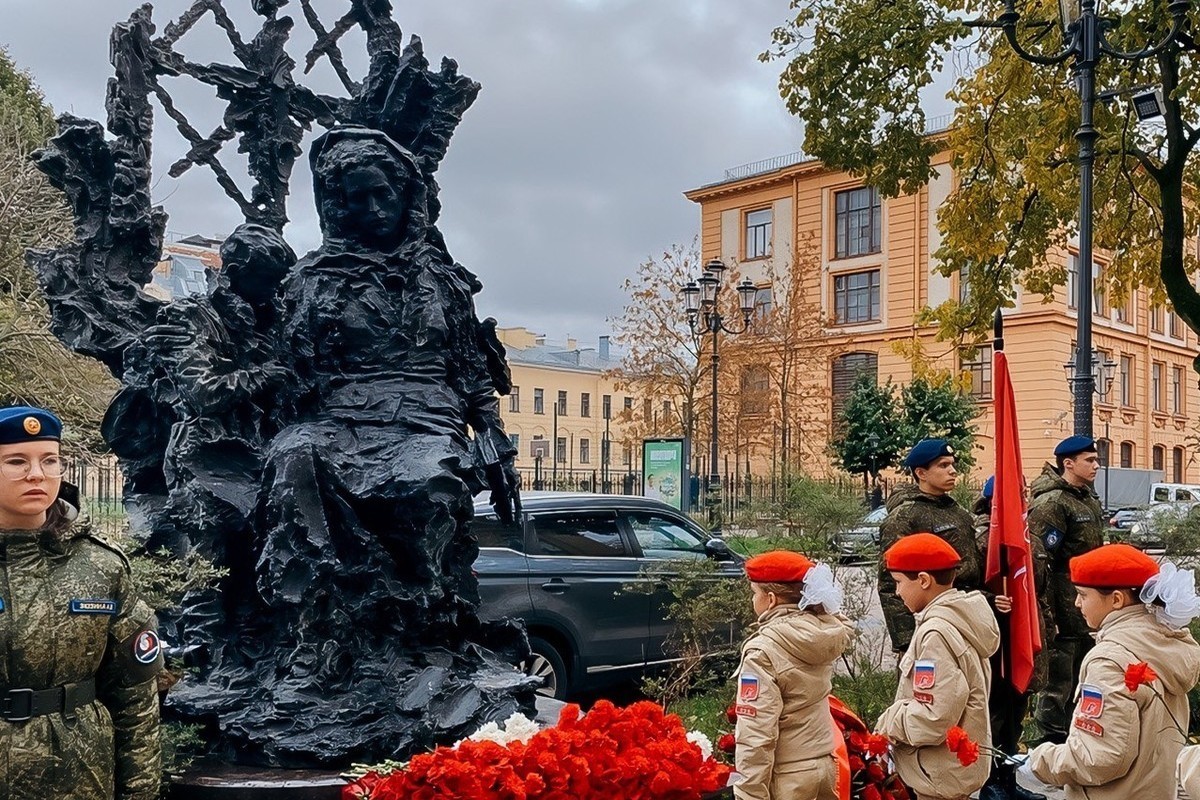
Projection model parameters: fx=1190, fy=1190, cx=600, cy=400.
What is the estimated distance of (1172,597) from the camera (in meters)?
4.10

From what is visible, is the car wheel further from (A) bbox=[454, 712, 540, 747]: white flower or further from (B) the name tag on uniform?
(B) the name tag on uniform

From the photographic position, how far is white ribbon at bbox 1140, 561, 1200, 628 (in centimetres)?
408

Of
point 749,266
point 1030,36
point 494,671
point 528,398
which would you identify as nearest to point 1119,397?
point 749,266

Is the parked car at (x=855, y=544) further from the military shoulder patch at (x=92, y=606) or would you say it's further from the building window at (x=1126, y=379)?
the building window at (x=1126, y=379)

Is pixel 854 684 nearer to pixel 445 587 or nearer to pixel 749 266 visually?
pixel 445 587

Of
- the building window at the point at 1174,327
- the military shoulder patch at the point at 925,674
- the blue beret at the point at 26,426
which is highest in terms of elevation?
the building window at the point at 1174,327

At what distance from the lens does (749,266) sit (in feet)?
156

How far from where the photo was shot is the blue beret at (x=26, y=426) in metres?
3.32

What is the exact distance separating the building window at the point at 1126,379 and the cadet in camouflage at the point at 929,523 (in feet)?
148

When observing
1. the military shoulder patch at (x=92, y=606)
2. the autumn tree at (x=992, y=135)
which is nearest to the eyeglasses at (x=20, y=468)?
the military shoulder patch at (x=92, y=606)

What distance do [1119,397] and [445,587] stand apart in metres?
46.7

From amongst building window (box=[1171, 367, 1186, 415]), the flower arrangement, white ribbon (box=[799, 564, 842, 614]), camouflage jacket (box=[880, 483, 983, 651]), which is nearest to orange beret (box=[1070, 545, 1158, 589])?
white ribbon (box=[799, 564, 842, 614])

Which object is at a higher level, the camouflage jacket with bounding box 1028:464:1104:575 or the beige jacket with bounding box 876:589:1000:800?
the camouflage jacket with bounding box 1028:464:1104:575

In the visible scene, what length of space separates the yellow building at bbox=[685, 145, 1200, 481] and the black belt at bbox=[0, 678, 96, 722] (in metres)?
34.2
